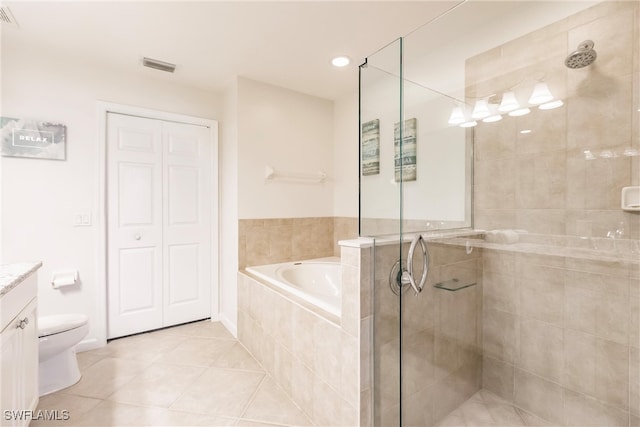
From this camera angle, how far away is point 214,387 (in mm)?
2004

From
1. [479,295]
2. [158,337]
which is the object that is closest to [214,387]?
[158,337]

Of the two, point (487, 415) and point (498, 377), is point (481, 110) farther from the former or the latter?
point (487, 415)

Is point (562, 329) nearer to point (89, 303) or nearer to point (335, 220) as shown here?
point (335, 220)

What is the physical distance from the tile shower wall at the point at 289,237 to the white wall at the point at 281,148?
83 millimetres

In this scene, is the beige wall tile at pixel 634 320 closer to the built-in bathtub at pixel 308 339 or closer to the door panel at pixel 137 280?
the built-in bathtub at pixel 308 339

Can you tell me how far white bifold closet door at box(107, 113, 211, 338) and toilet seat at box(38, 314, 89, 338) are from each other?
0.57m

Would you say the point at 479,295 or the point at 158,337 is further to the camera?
the point at 158,337

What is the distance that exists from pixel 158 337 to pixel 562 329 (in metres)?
2.98

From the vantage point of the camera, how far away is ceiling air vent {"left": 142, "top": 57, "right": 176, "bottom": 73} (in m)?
2.44

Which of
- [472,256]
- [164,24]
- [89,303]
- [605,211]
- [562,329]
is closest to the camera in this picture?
[605,211]

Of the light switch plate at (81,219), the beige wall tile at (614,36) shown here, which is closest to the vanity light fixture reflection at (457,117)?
the beige wall tile at (614,36)

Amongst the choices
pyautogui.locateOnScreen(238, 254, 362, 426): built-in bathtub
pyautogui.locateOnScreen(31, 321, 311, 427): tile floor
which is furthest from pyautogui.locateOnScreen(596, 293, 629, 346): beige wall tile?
pyautogui.locateOnScreen(31, 321, 311, 427): tile floor

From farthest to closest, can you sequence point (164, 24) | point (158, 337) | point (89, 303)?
point (158, 337), point (89, 303), point (164, 24)

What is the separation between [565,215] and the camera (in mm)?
1481
